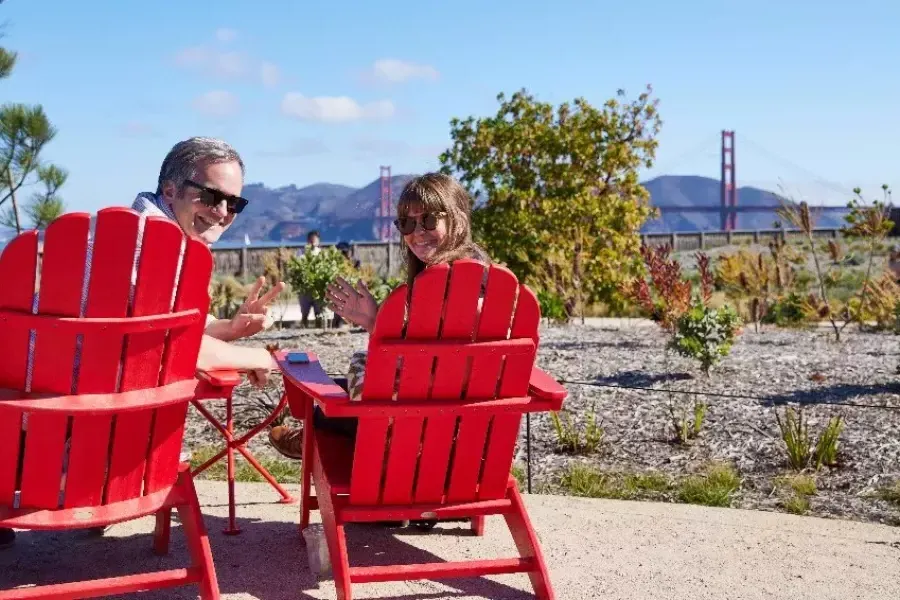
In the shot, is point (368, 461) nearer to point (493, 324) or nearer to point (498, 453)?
point (498, 453)

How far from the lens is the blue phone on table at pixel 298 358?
11.0 feet

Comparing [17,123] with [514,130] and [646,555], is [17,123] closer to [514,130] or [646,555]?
[514,130]

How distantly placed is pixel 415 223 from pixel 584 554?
121cm

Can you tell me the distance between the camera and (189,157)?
10.9 ft

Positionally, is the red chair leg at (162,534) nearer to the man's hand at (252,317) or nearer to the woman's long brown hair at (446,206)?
the man's hand at (252,317)

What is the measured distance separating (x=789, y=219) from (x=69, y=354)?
310 inches

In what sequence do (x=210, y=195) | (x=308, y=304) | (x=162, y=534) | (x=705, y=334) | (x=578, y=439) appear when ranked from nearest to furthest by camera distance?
1. (x=210, y=195)
2. (x=162, y=534)
3. (x=578, y=439)
4. (x=705, y=334)
5. (x=308, y=304)

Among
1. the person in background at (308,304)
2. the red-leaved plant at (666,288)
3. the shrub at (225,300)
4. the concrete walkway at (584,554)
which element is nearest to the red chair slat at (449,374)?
the concrete walkway at (584,554)

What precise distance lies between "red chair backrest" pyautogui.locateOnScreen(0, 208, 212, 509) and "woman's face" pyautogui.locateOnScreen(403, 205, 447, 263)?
30.1 inches

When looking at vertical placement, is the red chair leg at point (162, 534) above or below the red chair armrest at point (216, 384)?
below

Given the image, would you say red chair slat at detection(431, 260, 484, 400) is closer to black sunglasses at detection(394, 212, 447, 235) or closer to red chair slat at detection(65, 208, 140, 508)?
black sunglasses at detection(394, 212, 447, 235)

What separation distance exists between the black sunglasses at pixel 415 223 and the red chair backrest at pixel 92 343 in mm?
747

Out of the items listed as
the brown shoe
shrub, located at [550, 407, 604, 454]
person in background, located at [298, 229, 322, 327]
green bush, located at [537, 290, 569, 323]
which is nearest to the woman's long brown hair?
the brown shoe

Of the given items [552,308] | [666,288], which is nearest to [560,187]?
[552,308]
